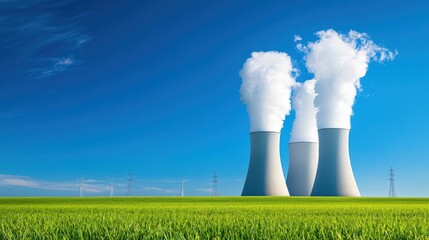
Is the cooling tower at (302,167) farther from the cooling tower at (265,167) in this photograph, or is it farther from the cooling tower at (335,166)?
the cooling tower at (335,166)

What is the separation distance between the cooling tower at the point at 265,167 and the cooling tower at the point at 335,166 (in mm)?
2533

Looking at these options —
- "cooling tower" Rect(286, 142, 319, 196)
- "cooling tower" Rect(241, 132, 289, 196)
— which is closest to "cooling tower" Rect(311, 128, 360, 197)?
"cooling tower" Rect(241, 132, 289, 196)

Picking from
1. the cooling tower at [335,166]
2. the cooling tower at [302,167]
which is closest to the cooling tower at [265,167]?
the cooling tower at [335,166]

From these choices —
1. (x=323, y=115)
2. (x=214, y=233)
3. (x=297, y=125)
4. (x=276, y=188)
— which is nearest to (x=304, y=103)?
(x=297, y=125)

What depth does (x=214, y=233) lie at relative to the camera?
9.36ft

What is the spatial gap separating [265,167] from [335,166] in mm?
4111

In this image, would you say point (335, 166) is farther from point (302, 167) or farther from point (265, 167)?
point (302, 167)

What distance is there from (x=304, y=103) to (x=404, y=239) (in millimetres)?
34262

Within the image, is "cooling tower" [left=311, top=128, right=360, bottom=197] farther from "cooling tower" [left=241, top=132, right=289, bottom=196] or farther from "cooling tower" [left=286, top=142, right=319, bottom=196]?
"cooling tower" [left=286, top=142, right=319, bottom=196]

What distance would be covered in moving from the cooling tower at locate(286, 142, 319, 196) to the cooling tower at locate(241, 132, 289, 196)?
14.0 feet

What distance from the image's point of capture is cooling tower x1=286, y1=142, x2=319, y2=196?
3250cm

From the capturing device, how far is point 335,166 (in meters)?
25.9

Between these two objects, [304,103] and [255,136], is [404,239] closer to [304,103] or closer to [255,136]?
[255,136]

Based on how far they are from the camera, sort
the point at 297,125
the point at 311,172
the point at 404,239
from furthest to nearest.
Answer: the point at 297,125
the point at 311,172
the point at 404,239
